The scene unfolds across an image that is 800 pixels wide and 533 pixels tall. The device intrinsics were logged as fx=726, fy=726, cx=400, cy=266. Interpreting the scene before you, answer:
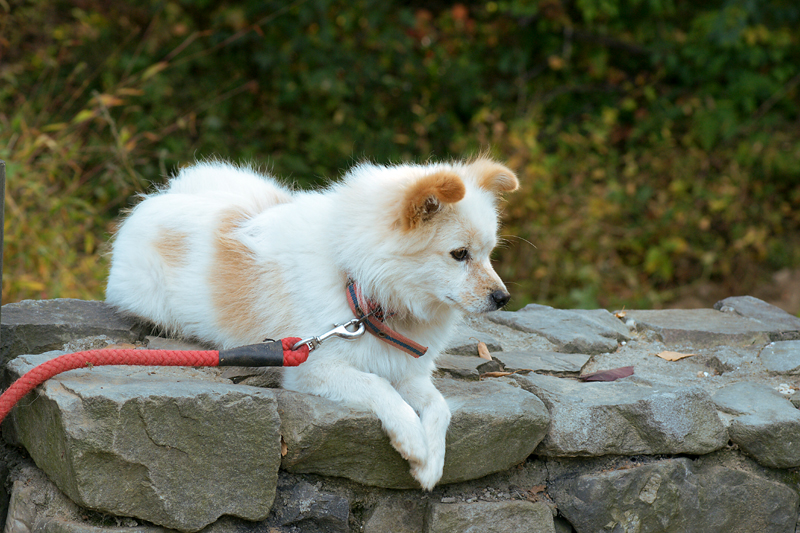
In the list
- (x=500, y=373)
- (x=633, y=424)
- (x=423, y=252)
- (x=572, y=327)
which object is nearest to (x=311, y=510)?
(x=423, y=252)

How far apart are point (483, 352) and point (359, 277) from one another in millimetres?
896

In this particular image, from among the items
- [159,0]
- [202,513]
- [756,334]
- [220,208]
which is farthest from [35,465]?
[159,0]

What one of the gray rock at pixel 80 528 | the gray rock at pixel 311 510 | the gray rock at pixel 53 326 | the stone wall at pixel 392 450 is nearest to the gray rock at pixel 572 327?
the stone wall at pixel 392 450

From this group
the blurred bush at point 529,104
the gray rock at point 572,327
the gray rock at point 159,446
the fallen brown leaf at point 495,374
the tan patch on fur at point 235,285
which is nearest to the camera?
the gray rock at point 159,446

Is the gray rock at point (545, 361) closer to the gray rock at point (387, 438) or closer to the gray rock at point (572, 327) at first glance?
the gray rock at point (572, 327)

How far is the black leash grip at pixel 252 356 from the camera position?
217cm

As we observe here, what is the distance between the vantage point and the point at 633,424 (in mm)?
2477

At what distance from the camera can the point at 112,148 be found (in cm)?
480

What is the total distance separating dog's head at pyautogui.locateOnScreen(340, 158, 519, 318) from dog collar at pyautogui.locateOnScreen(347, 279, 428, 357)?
0.11 ft

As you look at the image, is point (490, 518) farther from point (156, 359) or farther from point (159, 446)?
point (156, 359)

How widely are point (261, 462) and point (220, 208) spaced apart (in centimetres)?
110

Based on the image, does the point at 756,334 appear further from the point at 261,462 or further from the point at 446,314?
the point at 261,462

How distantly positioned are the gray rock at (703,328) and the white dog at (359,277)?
1.27 meters

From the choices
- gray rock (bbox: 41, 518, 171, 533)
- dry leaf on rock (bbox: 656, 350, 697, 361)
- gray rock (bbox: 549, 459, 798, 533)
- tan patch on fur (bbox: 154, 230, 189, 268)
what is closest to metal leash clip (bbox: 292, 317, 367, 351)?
gray rock (bbox: 41, 518, 171, 533)
